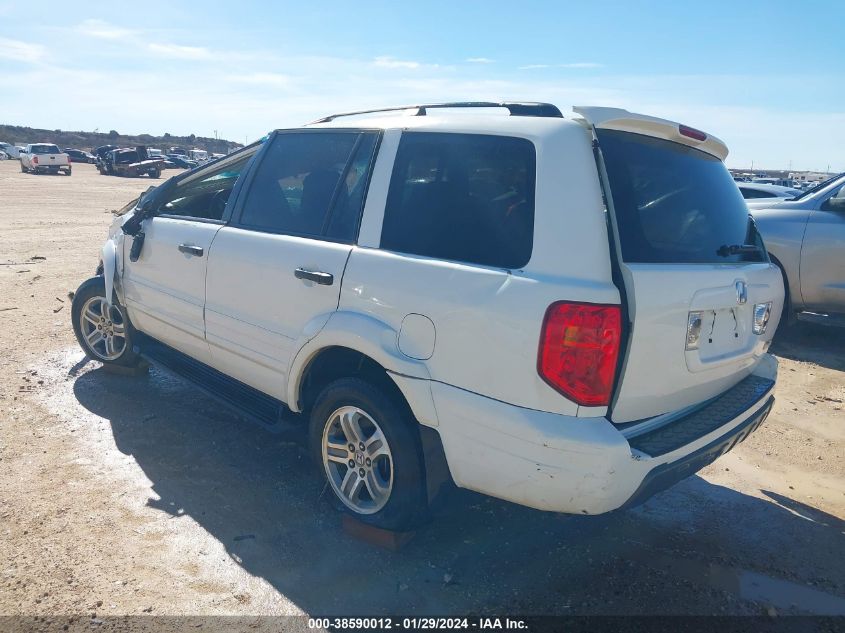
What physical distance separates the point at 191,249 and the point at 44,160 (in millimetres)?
42924

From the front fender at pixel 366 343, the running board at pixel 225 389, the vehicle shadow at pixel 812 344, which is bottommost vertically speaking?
the vehicle shadow at pixel 812 344

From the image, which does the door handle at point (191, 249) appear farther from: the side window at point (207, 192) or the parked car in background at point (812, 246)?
the parked car in background at point (812, 246)

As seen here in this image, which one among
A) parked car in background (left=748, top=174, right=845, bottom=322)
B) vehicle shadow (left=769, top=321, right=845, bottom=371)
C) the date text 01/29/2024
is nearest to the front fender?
the date text 01/29/2024

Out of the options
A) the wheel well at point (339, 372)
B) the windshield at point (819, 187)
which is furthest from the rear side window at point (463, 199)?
the windshield at point (819, 187)

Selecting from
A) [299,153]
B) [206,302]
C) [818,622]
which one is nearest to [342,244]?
[299,153]

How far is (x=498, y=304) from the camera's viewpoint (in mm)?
2621

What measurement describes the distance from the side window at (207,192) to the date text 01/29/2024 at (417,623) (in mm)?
2558

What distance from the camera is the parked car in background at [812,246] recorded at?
264 inches

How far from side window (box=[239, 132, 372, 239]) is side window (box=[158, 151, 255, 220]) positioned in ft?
1.09

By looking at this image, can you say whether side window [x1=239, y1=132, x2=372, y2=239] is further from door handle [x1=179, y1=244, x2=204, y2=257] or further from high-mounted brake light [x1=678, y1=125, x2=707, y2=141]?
high-mounted brake light [x1=678, y1=125, x2=707, y2=141]

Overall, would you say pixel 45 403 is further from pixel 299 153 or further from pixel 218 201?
pixel 299 153

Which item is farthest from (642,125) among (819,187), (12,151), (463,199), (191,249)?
(12,151)

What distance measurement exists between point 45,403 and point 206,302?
5.75 ft

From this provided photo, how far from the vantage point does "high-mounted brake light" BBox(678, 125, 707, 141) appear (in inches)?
122
